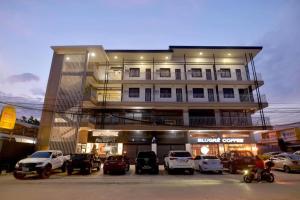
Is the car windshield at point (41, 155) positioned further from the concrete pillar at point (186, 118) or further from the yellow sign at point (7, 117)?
the concrete pillar at point (186, 118)

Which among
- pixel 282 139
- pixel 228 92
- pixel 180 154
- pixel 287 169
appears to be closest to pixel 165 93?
pixel 228 92

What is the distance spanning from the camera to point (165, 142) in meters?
25.8

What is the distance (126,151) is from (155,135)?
166 inches

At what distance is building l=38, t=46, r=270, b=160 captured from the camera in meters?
23.9

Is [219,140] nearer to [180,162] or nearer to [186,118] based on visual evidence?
[186,118]

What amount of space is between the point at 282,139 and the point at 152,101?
2218cm

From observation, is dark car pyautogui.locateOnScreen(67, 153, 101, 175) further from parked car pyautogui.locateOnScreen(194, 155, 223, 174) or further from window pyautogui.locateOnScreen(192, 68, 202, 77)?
window pyautogui.locateOnScreen(192, 68, 202, 77)

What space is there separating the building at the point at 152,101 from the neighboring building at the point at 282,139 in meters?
7.92

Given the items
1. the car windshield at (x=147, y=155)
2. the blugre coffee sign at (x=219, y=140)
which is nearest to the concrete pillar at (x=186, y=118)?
the blugre coffee sign at (x=219, y=140)

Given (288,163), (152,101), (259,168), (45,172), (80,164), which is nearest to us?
(259,168)

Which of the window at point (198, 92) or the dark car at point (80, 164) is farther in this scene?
the window at point (198, 92)

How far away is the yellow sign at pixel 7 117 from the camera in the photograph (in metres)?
16.4

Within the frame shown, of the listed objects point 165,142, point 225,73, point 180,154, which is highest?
point 225,73

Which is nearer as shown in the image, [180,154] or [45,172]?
[45,172]
